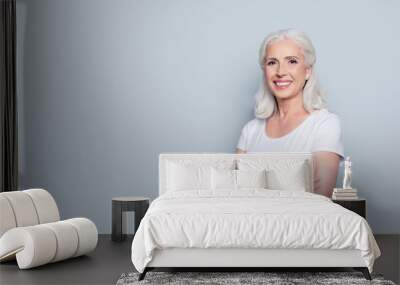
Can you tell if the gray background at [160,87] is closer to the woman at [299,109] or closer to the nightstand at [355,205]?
the woman at [299,109]

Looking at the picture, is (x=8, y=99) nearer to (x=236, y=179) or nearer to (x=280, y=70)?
(x=236, y=179)

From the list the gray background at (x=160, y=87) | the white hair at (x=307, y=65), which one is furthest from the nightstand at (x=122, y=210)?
the white hair at (x=307, y=65)

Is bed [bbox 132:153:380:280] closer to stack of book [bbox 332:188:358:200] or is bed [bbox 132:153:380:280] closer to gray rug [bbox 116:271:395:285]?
gray rug [bbox 116:271:395:285]

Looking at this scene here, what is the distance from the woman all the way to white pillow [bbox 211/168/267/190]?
89 cm

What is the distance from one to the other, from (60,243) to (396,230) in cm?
375

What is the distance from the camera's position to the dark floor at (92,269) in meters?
4.87

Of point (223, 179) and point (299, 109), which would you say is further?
point (299, 109)

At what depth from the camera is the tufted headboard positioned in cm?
678

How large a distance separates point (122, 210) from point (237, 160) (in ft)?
4.17

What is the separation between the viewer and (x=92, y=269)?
529 centimetres

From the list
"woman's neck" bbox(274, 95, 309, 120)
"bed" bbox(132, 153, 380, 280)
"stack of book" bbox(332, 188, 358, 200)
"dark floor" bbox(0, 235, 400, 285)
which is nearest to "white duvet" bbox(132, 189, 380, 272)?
"bed" bbox(132, 153, 380, 280)

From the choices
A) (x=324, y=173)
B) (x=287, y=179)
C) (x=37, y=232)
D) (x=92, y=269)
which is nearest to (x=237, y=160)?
(x=287, y=179)

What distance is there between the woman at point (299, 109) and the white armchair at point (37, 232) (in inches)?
97.8

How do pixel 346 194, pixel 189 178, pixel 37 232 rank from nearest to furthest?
1. pixel 37 232
2. pixel 189 178
3. pixel 346 194
